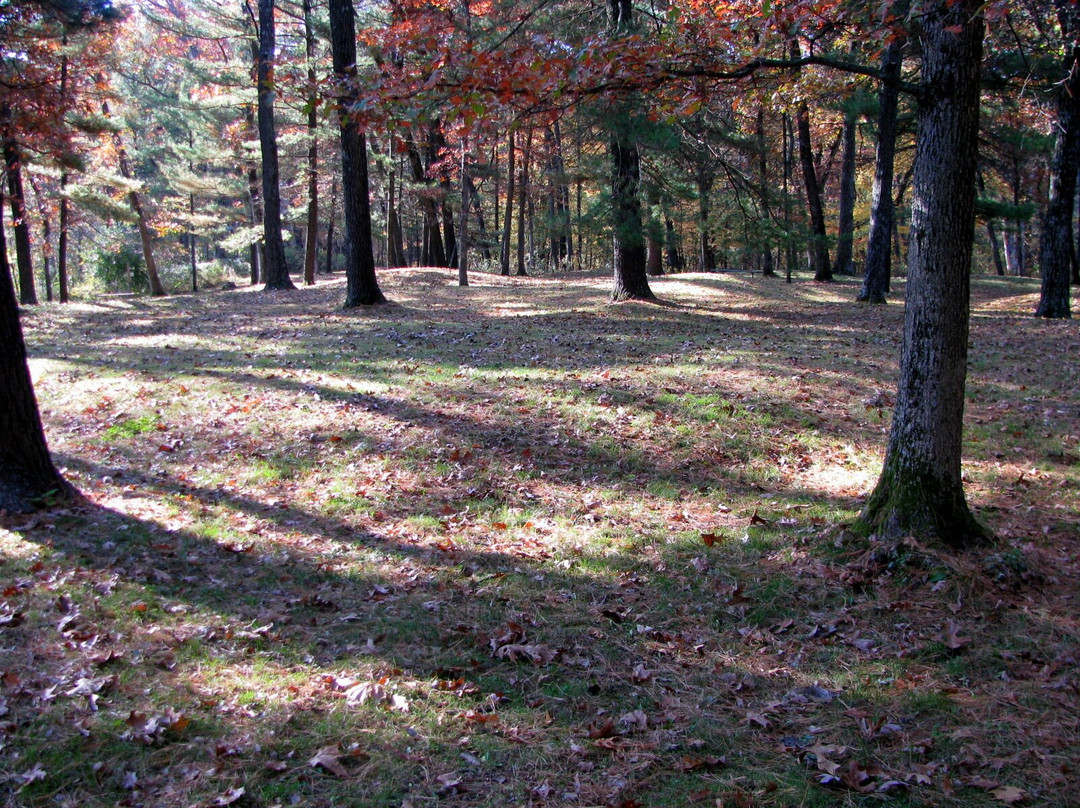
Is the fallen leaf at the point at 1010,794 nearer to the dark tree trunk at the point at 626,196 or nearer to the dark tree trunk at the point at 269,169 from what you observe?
the dark tree trunk at the point at 626,196

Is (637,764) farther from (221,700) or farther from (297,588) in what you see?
(297,588)

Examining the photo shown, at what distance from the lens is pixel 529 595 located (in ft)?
17.3

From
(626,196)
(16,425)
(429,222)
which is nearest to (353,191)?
(626,196)

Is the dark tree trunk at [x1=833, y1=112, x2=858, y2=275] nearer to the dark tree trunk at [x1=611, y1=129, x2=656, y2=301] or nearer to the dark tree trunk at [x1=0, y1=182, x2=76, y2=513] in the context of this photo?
the dark tree trunk at [x1=611, y1=129, x2=656, y2=301]

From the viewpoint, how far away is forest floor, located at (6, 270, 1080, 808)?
11.1 ft

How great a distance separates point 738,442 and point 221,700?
579cm

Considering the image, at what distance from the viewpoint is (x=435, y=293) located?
793 inches

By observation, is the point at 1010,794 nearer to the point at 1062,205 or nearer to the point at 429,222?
the point at 1062,205

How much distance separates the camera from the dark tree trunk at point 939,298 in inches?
190

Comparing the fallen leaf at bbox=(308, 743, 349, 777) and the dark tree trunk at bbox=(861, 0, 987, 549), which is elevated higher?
the dark tree trunk at bbox=(861, 0, 987, 549)

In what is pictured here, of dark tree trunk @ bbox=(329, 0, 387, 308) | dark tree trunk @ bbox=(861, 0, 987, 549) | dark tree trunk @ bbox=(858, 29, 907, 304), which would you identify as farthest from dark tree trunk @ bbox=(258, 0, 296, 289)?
dark tree trunk @ bbox=(861, 0, 987, 549)

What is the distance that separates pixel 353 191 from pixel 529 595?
12214mm

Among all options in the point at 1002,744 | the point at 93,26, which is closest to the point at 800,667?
the point at 1002,744

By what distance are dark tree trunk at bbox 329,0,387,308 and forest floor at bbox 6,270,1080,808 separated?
557 cm
